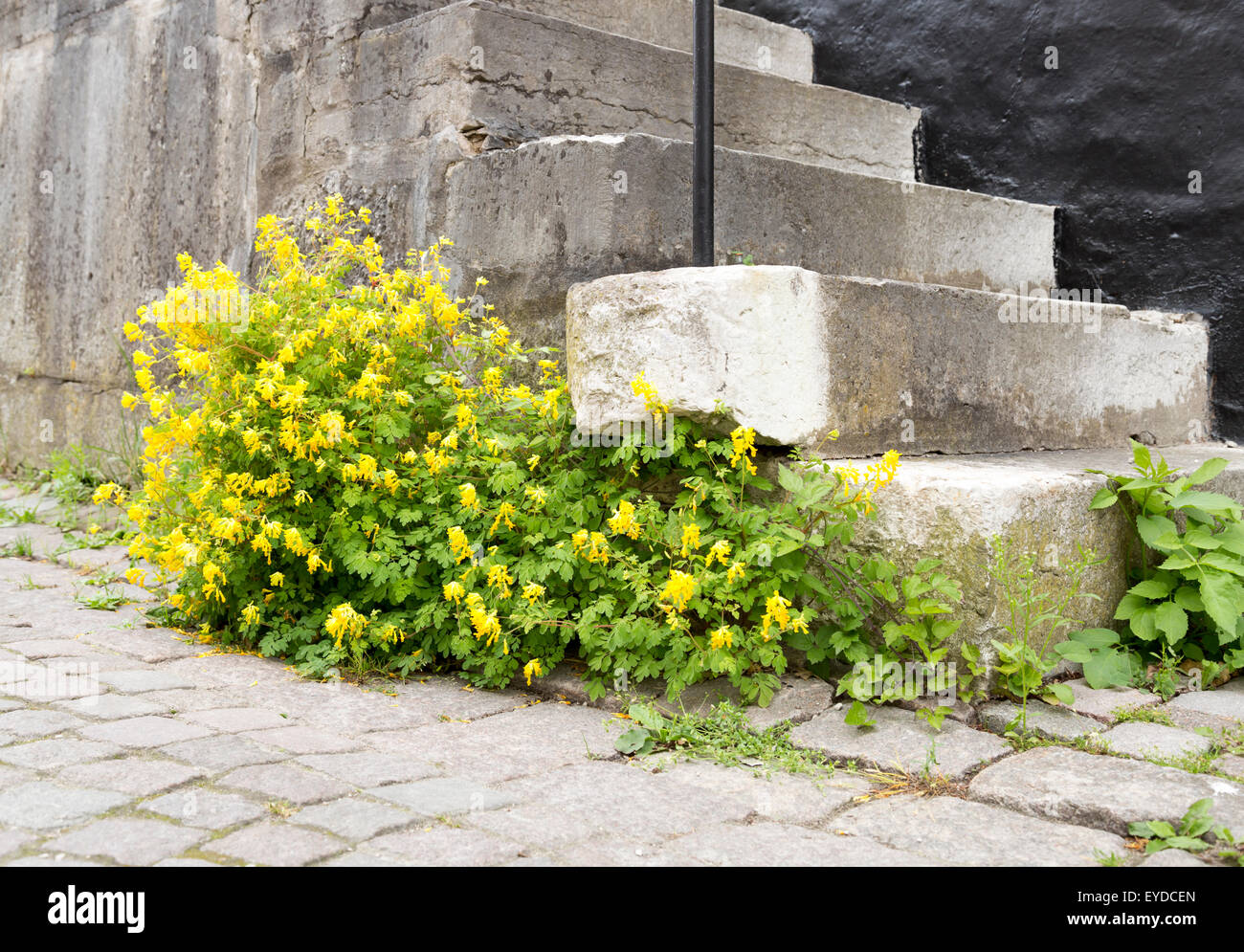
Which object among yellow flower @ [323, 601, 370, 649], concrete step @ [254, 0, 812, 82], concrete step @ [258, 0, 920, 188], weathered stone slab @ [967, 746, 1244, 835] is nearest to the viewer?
weathered stone slab @ [967, 746, 1244, 835]

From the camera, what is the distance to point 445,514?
299 centimetres

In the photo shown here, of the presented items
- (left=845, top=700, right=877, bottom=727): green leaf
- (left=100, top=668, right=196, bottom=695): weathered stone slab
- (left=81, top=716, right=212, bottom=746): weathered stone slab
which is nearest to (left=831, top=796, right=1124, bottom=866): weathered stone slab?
(left=845, top=700, right=877, bottom=727): green leaf

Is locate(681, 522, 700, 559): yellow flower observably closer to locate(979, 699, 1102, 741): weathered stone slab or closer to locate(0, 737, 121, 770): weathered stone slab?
locate(979, 699, 1102, 741): weathered stone slab

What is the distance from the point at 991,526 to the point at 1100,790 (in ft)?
2.13

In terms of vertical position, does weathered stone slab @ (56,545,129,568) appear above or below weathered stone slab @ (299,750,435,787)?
above

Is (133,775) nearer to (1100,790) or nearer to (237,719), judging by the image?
(237,719)

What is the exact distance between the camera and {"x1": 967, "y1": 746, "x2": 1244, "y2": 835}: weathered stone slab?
197 centimetres

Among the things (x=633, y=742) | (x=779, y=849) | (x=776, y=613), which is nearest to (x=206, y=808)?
(x=633, y=742)

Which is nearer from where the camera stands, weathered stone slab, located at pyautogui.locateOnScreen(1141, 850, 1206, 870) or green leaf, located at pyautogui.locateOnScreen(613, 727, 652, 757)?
weathered stone slab, located at pyautogui.locateOnScreen(1141, 850, 1206, 870)

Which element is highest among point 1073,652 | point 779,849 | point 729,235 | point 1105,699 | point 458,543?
point 729,235

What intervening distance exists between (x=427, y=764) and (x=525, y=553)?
705 millimetres

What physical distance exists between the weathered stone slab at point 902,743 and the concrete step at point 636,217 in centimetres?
146

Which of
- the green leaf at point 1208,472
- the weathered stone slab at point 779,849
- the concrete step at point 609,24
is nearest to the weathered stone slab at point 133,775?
the weathered stone slab at point 779,849
